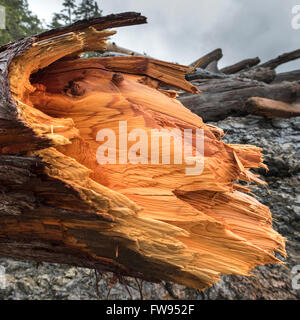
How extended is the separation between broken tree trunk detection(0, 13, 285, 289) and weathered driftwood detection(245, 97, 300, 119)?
2.58 m

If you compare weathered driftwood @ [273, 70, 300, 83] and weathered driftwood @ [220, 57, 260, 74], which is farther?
weathered driftwood @ [220, 57, 260, 74]

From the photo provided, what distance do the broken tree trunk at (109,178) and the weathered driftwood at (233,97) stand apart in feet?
9.09

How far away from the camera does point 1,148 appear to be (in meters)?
1.07

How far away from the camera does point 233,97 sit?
421cm

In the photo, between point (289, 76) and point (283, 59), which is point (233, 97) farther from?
point (283, 59)

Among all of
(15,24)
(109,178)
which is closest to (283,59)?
(109,178)

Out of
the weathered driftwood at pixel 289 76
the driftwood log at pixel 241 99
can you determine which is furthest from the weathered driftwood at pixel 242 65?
the driftwood log at pixel 241 99

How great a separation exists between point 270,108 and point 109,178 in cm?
356

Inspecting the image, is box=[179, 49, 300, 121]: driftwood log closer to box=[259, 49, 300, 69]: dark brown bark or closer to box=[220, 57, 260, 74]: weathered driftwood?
box=[259, 49, 300, 69]: dark brown bark

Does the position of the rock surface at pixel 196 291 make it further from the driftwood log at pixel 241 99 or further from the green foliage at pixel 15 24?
the green foliage at pixel 15 24

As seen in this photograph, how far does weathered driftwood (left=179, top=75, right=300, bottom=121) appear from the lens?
4043 millimetres

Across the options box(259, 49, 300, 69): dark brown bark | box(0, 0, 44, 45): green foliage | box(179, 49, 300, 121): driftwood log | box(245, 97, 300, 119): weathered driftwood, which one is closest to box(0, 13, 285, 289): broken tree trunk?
box(245, 97, 300, 119): weathered driftwood

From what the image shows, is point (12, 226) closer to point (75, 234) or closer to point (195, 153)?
point (75, 234)
